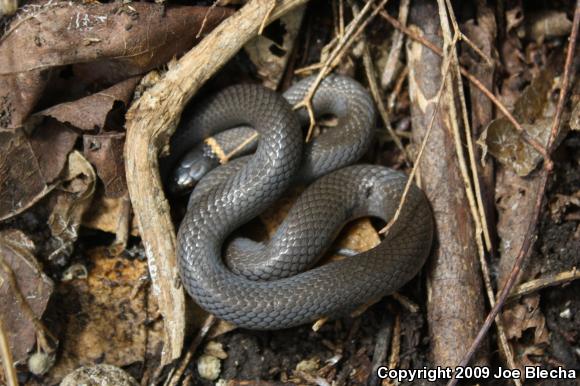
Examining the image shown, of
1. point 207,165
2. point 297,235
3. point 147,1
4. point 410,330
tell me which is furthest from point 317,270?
point 147,1

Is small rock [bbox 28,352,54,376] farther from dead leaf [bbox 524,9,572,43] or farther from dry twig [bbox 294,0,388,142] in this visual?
dead leaf [bbox 524,9,572,43]

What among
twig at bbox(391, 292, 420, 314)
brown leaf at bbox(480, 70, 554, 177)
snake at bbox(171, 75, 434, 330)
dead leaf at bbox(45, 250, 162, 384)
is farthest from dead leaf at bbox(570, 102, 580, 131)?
dead leaf at bbox(45, 250, 162, 384)

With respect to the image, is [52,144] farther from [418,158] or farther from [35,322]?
[418,158]

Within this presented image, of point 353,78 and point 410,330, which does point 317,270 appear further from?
point 353,78

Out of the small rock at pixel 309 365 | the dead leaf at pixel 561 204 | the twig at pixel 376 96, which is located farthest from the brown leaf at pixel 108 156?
the dead leaf at pixel 561 204

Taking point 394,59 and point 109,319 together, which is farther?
point 394,59

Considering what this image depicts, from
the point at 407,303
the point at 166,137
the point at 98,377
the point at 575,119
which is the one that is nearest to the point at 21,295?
the point at 98,377
